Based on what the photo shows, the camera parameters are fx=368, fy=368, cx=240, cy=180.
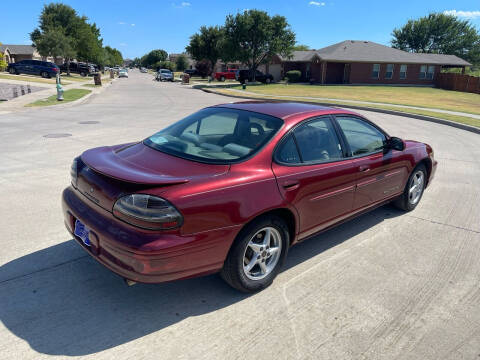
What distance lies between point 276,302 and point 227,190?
1.10 m

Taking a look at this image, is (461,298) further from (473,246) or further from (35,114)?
(35,114)

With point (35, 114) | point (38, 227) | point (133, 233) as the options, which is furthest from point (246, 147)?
point (35, 114)

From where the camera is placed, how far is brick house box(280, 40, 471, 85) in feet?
153

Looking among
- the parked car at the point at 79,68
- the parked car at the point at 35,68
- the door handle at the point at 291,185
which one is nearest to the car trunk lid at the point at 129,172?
Result: the door handle at the point at 291,185

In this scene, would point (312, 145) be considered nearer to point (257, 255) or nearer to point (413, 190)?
point (257, 255)

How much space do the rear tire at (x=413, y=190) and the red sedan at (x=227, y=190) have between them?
2.54ft

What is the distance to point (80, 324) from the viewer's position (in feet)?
9.09

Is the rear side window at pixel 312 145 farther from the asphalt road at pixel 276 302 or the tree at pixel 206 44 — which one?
the tree at pixel 206 44

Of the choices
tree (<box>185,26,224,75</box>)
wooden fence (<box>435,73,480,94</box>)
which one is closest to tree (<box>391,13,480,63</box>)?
wooden fence (<box>435,73,480,94</box>)

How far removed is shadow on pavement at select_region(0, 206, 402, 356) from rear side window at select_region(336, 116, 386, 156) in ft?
4.86

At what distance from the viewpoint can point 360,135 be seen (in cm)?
439

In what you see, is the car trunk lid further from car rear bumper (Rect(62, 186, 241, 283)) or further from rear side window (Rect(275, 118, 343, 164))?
rear side window (Rect(275, 118, 343, 164))

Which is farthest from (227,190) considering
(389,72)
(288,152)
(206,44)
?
(206,44)

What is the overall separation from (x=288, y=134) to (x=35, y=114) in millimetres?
13645
